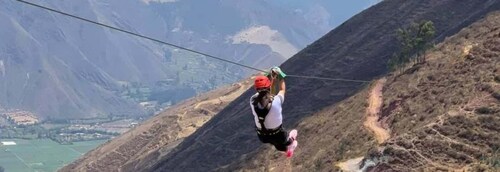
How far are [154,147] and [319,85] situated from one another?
5527 cm

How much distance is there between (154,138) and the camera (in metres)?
170

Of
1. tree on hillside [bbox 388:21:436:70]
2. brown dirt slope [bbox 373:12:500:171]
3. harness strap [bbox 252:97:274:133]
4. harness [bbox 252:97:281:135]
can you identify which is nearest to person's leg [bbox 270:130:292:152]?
harness [bbox 252:97:281:135]

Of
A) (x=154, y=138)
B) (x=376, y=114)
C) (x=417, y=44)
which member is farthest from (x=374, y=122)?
(x=154, y=138)

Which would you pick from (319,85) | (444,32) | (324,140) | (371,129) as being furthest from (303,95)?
(371,129)

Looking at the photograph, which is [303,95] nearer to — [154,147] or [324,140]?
[324,140]

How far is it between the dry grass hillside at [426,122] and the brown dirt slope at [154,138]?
60.9 metres

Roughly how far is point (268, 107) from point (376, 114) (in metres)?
60.8

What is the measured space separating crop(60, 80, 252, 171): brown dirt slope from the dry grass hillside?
200 ft

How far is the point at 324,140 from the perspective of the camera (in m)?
84.8

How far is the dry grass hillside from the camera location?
59844mm

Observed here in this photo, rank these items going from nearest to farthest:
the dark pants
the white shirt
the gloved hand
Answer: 1. the gloved hand
2. the white shirt
3. the dark pants

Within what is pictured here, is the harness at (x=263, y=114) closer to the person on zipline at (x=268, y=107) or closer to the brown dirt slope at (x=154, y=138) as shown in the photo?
the person on zipline at (x=268, y=107)

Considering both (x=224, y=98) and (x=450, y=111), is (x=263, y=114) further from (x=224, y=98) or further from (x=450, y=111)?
(x=224, y=98)

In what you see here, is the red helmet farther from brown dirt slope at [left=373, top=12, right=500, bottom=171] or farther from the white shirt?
brown dirt slope at [left=373, top=12, right=500, bottom=171]
